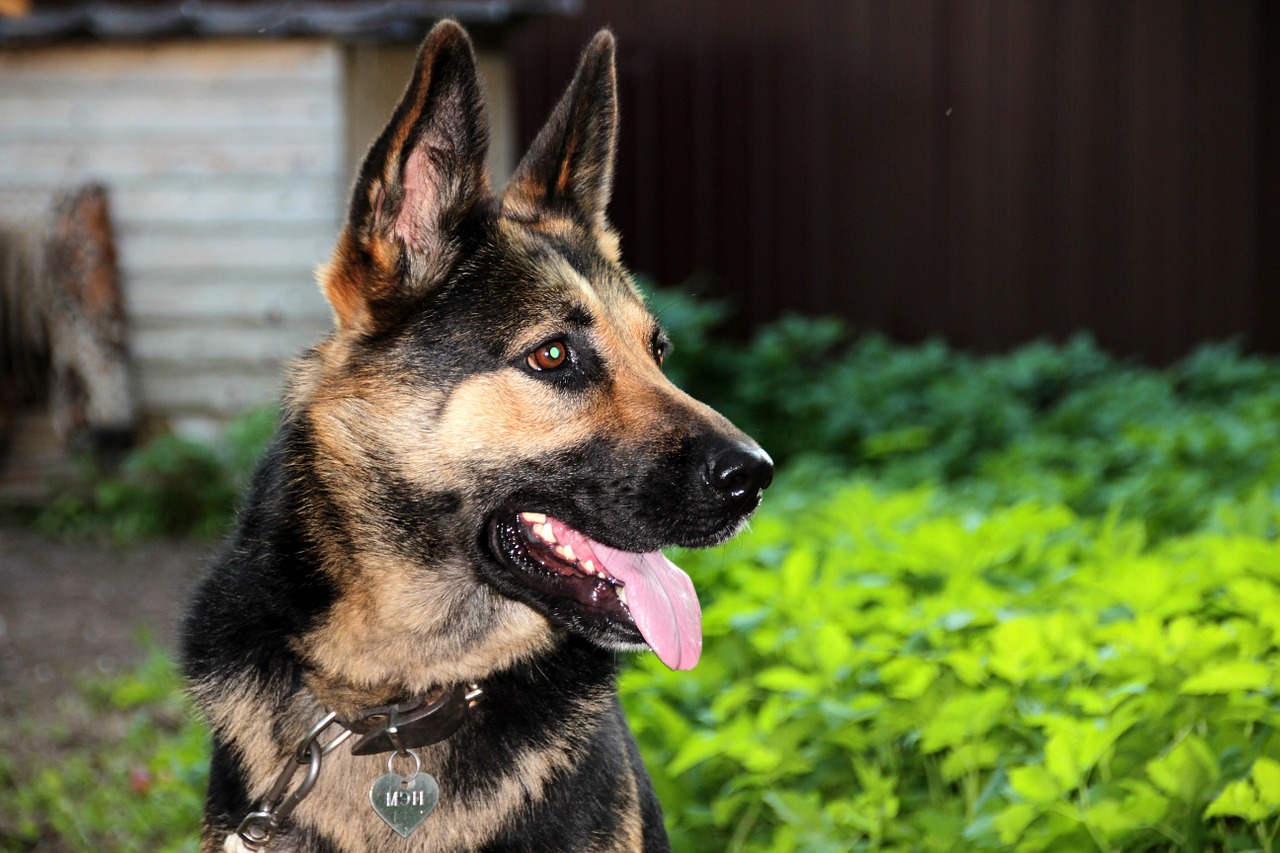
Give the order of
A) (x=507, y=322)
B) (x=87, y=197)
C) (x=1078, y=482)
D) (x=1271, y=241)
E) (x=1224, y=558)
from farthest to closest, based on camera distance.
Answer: (x=1271, y=241) < (x=87, y=197) < (x=1078, y=482) < (x=1224, y=558) < (x=507, y=322)

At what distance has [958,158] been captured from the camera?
10.5 meters

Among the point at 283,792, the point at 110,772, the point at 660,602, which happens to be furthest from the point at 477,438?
the point at 110,772

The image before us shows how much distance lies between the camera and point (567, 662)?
2.54 meters

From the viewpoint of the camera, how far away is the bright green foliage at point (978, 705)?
2.59m

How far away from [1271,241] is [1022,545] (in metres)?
8.04

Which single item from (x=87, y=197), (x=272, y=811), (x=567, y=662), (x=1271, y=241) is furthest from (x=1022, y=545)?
(x=1271, y=241)

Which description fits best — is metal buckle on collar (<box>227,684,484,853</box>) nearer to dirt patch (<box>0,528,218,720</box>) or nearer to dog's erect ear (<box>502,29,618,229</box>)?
dog's erect ear (<box>502,29,618,229</box>)

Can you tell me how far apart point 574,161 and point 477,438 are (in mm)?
818

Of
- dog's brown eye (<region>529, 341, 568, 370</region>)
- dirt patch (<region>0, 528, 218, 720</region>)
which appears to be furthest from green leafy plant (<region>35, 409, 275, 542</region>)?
dog's brown eye (<region>529, 341, 568, 370</region>)

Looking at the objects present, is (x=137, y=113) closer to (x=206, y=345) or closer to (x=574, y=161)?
(x=206, y=345)

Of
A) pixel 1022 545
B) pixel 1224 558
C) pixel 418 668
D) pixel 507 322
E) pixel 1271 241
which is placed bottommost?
pixel 1271 241

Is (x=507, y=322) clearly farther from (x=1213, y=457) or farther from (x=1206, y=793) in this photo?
(x=1213, y=457)

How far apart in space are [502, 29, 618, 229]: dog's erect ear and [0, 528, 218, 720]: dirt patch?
2.79 m

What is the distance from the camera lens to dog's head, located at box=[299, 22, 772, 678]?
7.95 feet
